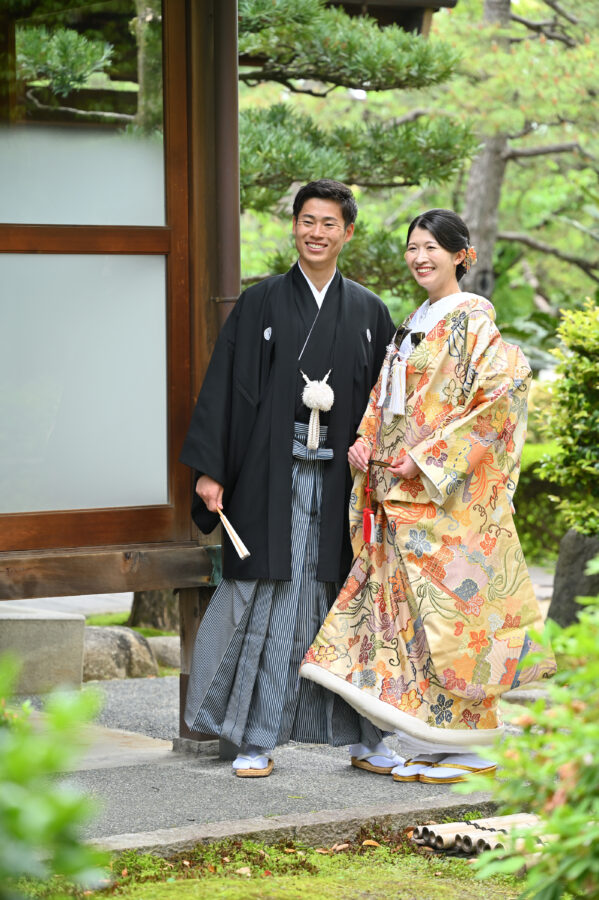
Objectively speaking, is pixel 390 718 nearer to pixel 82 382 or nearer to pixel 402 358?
pixel 402 358

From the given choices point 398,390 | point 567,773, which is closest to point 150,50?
point 398,390

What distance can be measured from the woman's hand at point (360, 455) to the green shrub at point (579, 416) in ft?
7.33

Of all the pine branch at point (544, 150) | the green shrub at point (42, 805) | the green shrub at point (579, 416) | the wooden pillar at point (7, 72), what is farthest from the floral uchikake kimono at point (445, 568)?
the pine branch at point (544, 150)

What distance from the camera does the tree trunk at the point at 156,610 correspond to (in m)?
7.94

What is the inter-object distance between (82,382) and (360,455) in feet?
3.38

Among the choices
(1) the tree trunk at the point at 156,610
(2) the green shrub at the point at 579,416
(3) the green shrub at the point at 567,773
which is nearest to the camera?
(3) the green shrub at the point at 567,773

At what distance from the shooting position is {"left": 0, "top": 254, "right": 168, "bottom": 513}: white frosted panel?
4176 millimetres

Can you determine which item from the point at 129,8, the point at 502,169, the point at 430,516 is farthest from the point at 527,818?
the point at 502,169

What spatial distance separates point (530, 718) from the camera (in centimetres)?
182

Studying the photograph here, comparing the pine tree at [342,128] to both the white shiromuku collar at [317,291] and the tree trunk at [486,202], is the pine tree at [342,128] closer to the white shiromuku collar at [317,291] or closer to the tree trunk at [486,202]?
the white shiromuku collar at [317,291]

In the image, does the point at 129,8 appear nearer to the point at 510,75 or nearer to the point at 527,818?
the point at 527,818

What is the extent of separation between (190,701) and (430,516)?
1058 mm

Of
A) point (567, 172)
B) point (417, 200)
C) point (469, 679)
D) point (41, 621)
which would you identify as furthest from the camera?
point (417, 200)

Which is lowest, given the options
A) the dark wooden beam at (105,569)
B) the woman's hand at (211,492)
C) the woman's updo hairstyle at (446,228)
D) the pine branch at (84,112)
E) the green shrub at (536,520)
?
the green shrub at (536,520)
